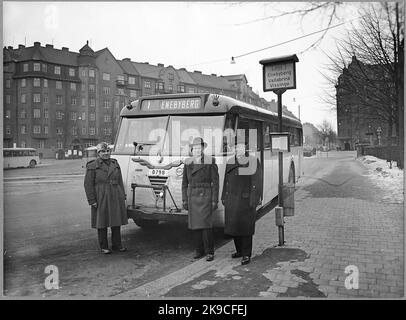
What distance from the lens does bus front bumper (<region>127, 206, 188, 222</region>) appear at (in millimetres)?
6070

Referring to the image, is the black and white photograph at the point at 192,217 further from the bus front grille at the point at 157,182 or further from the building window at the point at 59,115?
the building window at the point at 59,115

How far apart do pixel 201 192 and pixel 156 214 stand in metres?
1.09

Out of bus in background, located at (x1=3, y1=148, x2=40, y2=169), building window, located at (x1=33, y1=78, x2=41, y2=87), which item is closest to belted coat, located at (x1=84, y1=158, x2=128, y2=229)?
bus in background, located at (x1=3, y1=148, x2=40, y2=169)

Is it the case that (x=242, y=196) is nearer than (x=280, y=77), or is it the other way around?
(x=242, y=196)

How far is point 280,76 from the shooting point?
5.98 meters

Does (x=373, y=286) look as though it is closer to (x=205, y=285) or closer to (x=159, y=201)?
(x=205, y=285)

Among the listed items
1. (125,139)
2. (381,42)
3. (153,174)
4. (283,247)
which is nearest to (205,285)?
(283,247)

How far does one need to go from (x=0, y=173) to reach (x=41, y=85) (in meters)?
9.66

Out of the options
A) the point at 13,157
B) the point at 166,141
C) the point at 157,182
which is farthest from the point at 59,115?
the point at 157,182

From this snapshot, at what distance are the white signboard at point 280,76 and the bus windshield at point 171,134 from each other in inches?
38.9

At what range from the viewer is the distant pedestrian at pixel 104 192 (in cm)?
588

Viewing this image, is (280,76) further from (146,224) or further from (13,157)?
(13,157)

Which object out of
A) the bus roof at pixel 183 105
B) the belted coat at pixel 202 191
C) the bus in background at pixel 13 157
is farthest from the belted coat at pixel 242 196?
the bus in background at pixel 13 157
